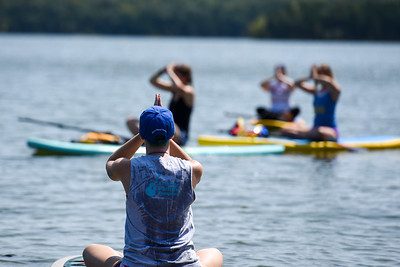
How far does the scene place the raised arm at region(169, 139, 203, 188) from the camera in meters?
8.55

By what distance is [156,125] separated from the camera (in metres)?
8.35

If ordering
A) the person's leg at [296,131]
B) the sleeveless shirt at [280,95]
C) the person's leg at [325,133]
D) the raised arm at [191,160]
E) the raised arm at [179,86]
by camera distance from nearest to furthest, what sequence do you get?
the raised arm at [191,160] < the raised arm at [179,86] < the person's leg at [325,133] < the person's leg at [296,131] < the sleeveless shirt at [280,95]

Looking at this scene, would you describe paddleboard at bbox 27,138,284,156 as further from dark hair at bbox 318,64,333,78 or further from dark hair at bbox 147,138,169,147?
dark hair at bbox 147,138,169,147

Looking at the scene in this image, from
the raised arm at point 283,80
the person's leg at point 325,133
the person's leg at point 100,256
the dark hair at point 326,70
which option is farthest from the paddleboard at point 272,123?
the person's leg at point 100,256

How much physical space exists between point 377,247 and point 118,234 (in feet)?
9.32

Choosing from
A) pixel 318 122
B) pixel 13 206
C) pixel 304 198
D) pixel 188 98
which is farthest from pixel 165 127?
pixel 318 122

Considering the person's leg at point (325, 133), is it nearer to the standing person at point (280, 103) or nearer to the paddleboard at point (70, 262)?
the standing person at point (280, 103)

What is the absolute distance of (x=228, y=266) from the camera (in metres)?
11.4

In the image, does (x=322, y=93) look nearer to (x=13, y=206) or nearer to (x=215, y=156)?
(x=215, y=156)

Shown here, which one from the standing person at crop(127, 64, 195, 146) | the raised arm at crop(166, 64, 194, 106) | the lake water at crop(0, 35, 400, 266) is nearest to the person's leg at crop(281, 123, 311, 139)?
the lake water at crop(0, 35, 400, 266)

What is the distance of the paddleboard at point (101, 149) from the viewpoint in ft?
63.6

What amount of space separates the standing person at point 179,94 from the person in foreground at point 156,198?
924cm

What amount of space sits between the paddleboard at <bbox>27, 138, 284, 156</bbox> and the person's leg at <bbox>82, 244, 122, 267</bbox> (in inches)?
403

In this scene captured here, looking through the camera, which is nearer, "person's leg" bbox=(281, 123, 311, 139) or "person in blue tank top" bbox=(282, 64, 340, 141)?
"person in blue tank top" bbox=(282, 64, 340, 141)
